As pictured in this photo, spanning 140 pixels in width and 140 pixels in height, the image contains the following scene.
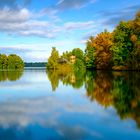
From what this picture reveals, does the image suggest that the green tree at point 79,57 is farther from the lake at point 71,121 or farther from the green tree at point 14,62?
the lake at point 71,121

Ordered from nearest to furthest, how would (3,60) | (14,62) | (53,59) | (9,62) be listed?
(53,59)
(3,60)
(9,62)
(14,62)

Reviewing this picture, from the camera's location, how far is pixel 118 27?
196 ft

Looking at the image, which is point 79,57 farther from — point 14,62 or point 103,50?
point 103,50

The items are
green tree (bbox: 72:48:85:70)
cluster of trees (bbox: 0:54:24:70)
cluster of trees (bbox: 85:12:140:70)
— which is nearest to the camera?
cluster of trees (bbox: 85:12:140:70)

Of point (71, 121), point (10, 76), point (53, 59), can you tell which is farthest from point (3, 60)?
point (71, 121)

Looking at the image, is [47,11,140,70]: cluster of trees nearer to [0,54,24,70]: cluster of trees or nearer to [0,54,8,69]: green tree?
→ [0,54,24,70]: cluster of trees

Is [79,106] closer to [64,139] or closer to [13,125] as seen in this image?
[13,125]

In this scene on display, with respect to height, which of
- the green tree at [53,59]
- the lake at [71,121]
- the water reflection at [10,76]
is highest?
the green tree at [53,59]

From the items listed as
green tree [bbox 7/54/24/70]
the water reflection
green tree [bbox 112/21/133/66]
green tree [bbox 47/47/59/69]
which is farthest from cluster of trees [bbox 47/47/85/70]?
the water reflection

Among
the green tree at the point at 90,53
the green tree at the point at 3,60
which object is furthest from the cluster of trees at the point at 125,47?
the green tree at the point at 3,60

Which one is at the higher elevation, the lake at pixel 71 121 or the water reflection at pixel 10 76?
the lake at pixel 71 121

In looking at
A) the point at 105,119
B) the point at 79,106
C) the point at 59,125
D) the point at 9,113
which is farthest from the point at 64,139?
the point at 79,106

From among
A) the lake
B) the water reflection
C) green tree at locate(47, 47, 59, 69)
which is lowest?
the water reflection

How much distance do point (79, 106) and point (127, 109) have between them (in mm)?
2167
